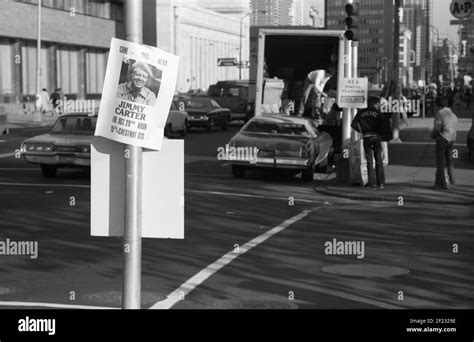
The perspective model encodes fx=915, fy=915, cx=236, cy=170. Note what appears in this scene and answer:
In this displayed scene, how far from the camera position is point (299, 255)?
11.5m

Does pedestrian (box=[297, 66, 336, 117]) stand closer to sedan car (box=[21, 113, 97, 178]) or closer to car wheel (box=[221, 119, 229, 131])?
sedan car (box=[21, 113, 97, 178])

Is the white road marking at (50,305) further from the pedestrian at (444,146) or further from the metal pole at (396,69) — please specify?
the metal pole at (396,69)

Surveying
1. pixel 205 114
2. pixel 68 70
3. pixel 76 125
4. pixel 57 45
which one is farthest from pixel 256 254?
pixel 68 70

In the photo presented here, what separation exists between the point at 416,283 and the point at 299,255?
82.1 inches

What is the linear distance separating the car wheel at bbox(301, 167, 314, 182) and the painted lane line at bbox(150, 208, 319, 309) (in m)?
5.98

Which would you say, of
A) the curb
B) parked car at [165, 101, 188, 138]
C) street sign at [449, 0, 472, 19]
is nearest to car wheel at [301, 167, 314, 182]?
the curb

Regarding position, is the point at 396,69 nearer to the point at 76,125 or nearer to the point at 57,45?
the point at 76,125

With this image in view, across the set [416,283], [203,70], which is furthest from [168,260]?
[203,70]

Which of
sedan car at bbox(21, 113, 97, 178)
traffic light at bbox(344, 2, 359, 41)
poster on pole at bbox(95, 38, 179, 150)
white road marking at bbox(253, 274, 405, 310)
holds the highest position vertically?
traffic light at bbox(344, 2, 359, 41)

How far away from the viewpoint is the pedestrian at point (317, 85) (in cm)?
2677

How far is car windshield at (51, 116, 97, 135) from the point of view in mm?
21281

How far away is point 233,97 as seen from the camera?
157ft

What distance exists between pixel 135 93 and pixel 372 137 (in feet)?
47.4
